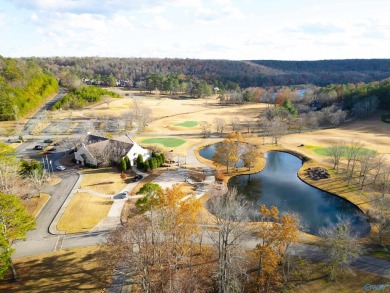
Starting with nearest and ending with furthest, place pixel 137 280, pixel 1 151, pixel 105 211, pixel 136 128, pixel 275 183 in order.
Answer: pixel 137 280 < pixel 105 211 < pixel 1 151 < pixel 275 183 < pixel 136 128

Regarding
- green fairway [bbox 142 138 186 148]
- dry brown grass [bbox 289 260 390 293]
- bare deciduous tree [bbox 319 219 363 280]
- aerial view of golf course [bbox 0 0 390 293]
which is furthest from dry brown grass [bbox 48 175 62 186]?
bare deciduous tree [bbox 319 219 363 280]

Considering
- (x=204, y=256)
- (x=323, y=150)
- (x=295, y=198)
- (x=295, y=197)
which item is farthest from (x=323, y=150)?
(x=204, y=256)

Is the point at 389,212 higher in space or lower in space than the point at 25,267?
higher

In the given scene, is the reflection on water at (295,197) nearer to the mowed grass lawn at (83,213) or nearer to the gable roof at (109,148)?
the gable roof at (109,148)

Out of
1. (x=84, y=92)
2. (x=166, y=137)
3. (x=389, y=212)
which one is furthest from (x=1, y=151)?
(x=84, y=92)

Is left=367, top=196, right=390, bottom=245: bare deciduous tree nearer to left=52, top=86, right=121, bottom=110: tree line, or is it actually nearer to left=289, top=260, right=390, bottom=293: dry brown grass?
left=289, top=260, right=390, bottom=293: dry brown grass

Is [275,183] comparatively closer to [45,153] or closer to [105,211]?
[105,211]
